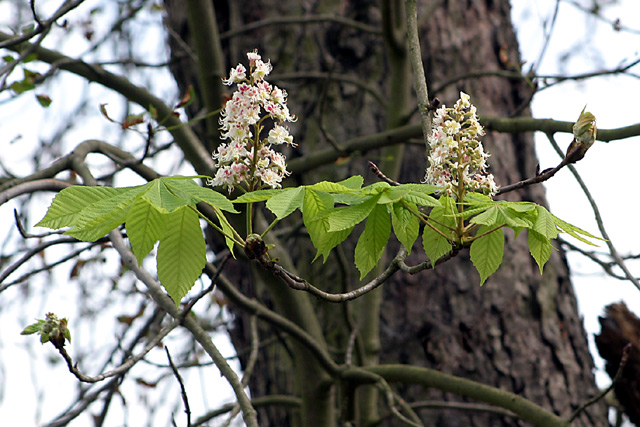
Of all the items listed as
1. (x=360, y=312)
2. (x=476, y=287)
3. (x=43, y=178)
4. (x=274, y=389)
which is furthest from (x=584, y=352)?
(x=43, y=178)

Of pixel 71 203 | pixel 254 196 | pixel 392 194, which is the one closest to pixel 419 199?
pixel 392 194

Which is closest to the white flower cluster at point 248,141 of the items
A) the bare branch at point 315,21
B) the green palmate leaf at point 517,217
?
the green palmate leaf at point 517,217

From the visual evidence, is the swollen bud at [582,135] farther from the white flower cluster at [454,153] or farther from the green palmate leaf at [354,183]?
the green palmate leaf at [354,183]

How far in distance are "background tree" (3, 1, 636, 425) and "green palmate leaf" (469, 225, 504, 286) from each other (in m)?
0.89

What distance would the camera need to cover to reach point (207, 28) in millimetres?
2502

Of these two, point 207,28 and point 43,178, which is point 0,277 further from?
point 207,28

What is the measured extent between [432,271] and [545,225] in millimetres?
→ 1864

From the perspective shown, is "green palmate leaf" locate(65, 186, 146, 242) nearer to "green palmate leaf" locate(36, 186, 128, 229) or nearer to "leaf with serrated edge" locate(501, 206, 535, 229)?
"green palmate leaf" locate(36, 186, 128, 229)

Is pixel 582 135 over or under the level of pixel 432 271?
under

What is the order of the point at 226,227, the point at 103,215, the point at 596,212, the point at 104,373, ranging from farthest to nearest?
1. the point at 596,212
2. the point at 104,373
3. the point at 226,227
4. the point at 103,215

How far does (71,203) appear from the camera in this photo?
1006 millimetres

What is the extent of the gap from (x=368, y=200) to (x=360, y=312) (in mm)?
1855

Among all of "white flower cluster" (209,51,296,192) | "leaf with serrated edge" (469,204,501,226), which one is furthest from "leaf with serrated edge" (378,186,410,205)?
"white flower cluster" (209,51,296,192)

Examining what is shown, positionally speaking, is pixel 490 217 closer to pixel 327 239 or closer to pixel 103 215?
pixel 327 239
